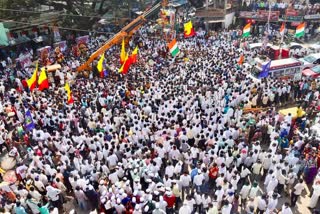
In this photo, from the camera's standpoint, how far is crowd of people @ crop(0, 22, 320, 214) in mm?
8617

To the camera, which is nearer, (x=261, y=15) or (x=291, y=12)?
(x=291, y=12)

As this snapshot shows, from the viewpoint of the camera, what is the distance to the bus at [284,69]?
16.0 metres

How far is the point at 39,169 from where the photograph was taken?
961cm

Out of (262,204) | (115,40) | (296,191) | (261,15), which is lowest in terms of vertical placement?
(296,191)

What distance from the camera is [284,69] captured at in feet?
53.0

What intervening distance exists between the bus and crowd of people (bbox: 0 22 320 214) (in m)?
0.79

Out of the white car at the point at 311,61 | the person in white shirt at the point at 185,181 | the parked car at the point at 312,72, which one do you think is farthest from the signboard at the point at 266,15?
the person in white shirt at the point at 185,181

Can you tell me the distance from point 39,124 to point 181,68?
803 centimetres

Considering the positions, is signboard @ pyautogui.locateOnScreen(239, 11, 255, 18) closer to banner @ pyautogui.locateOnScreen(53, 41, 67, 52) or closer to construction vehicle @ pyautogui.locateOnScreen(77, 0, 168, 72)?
construction vehicle @ pyautogui.locateOnScreen(77, 0, 168, 72)

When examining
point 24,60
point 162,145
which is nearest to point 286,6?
point 24,60

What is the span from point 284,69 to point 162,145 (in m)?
9.02

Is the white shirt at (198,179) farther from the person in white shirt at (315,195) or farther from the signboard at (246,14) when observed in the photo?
the signboard at (246,14)

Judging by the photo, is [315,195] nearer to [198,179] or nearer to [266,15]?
[198,179]

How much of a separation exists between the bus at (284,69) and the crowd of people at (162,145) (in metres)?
0.79
